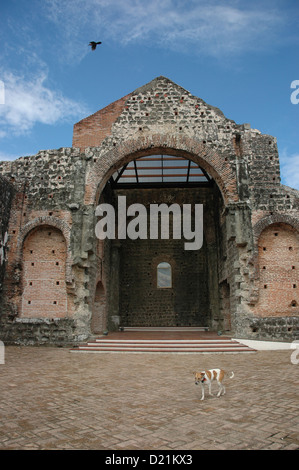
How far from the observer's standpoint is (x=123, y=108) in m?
12.7

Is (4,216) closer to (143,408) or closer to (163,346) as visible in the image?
(163,346)

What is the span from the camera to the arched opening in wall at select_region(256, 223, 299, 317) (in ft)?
35.3

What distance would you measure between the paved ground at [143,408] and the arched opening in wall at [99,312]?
7.02 meters

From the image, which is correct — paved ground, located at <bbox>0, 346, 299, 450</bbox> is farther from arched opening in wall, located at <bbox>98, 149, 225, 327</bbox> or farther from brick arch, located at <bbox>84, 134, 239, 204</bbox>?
arched opening in wall, located at <bbox>98, 149, 225, 327</bbox>

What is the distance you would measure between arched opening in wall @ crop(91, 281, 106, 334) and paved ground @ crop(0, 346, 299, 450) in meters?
7.02

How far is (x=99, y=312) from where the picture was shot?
14664mm

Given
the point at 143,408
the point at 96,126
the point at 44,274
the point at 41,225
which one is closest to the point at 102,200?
the point at 96,126

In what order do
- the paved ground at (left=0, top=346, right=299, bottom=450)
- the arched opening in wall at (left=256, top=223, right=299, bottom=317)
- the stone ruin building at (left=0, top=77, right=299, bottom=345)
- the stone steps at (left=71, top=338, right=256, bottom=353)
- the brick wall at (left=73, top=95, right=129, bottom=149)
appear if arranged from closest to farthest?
1. the paved ground at (left=0, top=346, right=299, bottom=450)
2. the stone steps at (left=71, top=338, right=256, bottom=353)
3. the arched opening in wall at (left=256, top=223, right=299, bottom=317)
4. the stone ruin building at (left=0, top=77, right=299, bottom=345)
5. the brick wall at (left=73, top=95, right=129, bottom=149)

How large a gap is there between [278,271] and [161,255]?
27.8 ft

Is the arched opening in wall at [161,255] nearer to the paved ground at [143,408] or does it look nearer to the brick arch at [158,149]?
the brick arch at [158,149]

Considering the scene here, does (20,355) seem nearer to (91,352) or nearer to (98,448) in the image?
(91,352)

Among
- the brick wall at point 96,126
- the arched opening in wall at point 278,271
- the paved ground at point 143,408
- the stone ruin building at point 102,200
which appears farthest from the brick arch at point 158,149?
the paved ground at point 143,408

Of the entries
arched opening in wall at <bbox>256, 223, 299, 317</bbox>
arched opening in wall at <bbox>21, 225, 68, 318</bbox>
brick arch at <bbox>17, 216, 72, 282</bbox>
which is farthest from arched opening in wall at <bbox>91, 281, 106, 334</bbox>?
arched opening in wall at <bbox>256, 223, 299, 317</bbox>

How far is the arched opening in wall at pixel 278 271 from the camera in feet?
35.3
